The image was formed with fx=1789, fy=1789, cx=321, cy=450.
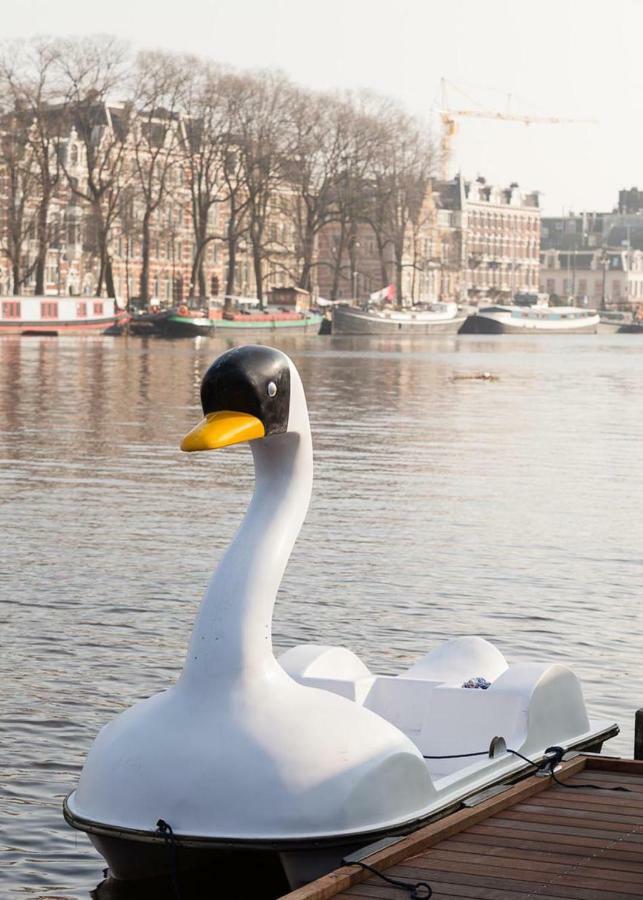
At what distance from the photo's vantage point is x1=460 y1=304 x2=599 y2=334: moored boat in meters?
135

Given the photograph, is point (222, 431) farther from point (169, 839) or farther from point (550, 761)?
point (550, 761)

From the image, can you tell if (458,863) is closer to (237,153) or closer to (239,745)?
(239,745)

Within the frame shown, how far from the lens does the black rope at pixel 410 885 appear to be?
627 cm

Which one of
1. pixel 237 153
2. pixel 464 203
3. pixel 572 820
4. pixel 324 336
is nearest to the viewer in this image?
pixel 572 820

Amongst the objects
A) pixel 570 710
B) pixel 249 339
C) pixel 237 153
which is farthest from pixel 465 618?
pixel 237 153

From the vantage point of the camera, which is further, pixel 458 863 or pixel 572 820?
pixel 572 820

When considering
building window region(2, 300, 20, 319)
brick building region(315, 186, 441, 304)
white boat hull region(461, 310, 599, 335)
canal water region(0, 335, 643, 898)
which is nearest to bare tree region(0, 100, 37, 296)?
building window region(2, 300, 20, 319)

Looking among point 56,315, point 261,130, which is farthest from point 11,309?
point 261,130

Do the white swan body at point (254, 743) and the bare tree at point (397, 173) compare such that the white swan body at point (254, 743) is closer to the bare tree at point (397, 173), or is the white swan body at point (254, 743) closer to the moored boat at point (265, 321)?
the moored boat at point (265, 321)

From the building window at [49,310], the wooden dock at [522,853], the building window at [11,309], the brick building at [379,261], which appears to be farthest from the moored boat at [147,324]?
the wooden dock at [522,853]

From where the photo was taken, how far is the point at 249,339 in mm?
Answer: 93312

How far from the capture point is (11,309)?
88375 millimetres

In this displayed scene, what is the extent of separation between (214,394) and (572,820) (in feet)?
7.49

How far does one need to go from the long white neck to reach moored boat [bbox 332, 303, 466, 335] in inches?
4195
